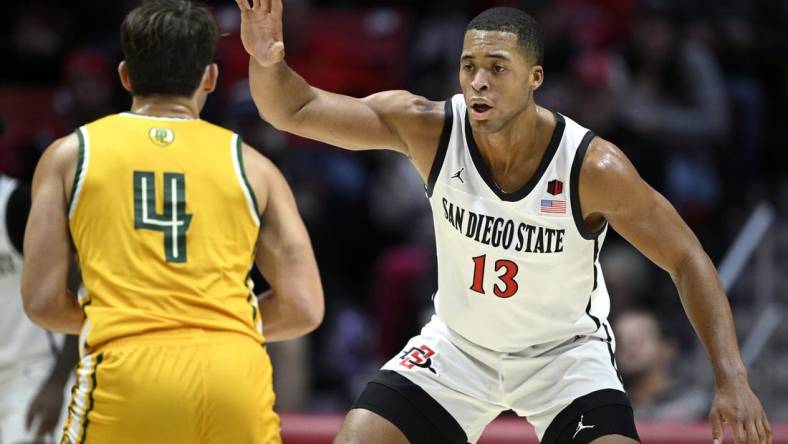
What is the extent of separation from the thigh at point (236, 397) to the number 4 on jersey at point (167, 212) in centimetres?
32

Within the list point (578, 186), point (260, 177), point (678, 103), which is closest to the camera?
point (260, 177)

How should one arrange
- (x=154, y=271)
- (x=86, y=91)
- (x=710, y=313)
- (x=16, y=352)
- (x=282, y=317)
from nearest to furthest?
(x=154, y=271), (x=282, y=317), (x=710, y=313), (x=16, y=352), (x=86, y=91)

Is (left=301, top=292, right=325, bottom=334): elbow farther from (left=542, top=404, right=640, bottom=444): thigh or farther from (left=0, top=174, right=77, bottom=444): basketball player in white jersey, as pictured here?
(left=0, top=174, right=77, bottom=444): basketball player in white jersey

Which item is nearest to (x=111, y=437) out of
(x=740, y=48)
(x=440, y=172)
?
(x=440, y=172)

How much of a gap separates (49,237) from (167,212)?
0.34 meters

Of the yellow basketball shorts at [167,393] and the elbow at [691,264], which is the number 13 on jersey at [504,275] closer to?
the elbow at [691,264]

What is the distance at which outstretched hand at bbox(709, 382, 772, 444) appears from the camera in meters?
4.00

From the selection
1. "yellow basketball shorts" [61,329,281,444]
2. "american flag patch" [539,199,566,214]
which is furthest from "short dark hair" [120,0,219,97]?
"american flag patch" [539,199,566,214]

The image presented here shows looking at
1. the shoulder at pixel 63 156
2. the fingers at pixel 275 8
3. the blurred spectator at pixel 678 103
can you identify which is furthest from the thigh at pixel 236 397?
the blurred spectator at pixel 678 103

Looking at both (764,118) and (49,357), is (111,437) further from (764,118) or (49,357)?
(764,118)

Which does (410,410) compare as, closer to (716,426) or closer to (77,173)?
(716,426)

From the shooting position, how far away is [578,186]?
4.31 meters

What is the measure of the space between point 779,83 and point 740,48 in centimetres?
51

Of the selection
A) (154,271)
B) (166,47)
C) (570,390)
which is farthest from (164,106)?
(570,390)
